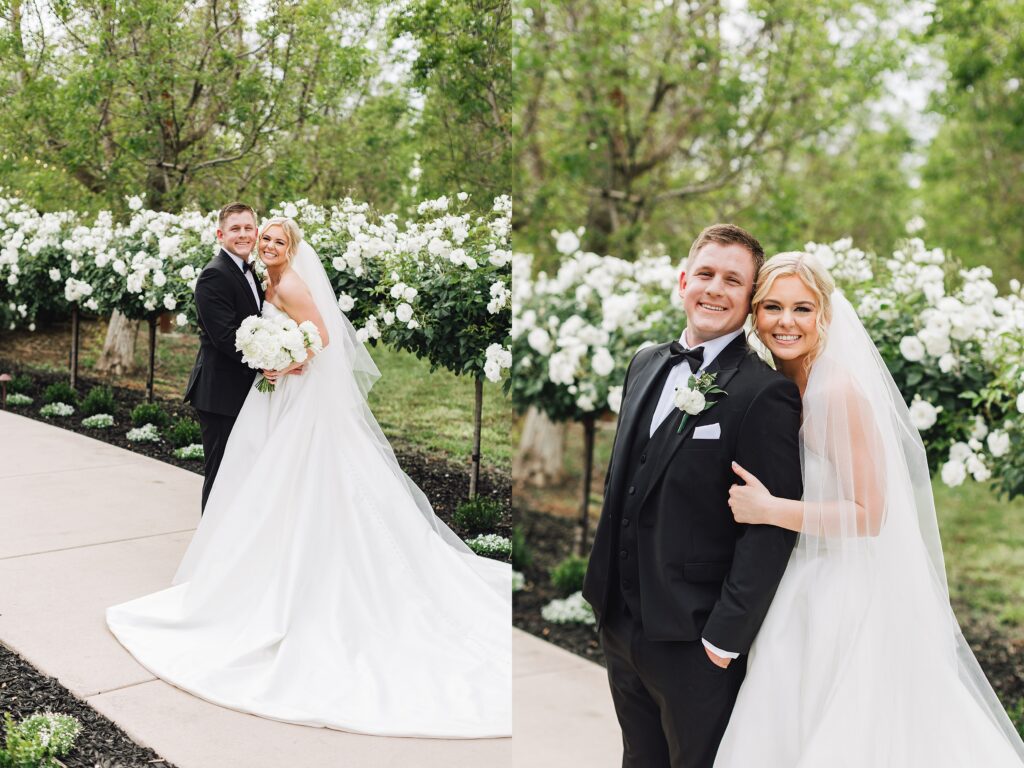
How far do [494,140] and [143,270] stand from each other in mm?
976

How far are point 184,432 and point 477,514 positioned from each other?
83 cm

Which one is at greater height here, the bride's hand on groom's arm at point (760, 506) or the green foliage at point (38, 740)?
the bride's hand on groom's arm at point (760, 506)

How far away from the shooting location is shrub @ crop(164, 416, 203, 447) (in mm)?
2279

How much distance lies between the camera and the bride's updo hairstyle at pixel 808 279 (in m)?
1.91

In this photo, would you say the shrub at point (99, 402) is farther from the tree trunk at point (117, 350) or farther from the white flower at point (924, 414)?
the white flower at point (924, 414)

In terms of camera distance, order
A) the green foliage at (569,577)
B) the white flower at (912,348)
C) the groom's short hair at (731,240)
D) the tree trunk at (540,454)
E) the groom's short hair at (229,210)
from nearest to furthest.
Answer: the groom's short hair at (731,240) < the groom's short hair at (229,210) < the white flower at (912,348) < the green foliage at (569,577) < the tree trunk at (540,454)

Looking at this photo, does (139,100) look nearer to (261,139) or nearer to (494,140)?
(261,139)

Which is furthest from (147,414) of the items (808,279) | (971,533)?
(971,533)

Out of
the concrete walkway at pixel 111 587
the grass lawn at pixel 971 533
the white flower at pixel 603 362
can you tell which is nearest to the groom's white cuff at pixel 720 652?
the concrete walkway at pixel 111 587

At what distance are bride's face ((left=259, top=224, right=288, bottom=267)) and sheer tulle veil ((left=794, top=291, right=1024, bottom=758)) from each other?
→ 1.27m

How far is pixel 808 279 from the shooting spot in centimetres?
191

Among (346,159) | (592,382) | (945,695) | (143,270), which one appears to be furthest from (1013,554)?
(143,270)

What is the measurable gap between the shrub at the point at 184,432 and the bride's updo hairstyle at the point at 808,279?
1311 millimetres

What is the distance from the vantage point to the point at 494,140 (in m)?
2.62
